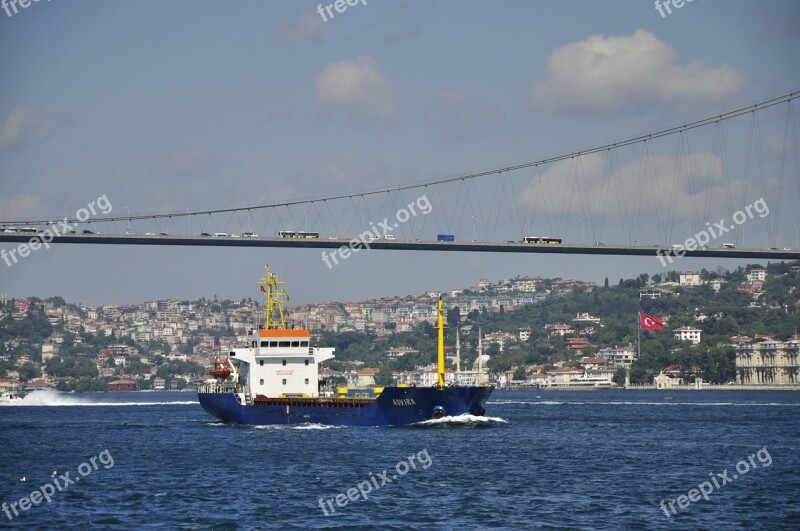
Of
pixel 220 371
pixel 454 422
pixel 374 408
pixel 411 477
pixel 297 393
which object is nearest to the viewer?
pixel 411 477

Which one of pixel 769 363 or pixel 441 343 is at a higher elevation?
pixel 769 363

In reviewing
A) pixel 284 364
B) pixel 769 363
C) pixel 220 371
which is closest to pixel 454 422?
pixel 284 364

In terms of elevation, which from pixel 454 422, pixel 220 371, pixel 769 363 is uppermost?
pixel 769 363

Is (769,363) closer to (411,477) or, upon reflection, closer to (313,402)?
(313,402)

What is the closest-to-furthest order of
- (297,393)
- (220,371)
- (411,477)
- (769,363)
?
(411,477) < (297,393) < (220,371) < (769,363)

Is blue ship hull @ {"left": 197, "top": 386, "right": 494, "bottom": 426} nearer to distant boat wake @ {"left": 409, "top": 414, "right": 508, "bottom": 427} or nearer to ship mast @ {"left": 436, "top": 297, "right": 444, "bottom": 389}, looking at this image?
distant boat wake @ {"left": 409, "top": 414, "right": 508, "bottom": 427}

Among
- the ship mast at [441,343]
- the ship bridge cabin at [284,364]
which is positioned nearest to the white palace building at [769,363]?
the ship bridge cabin at [284,364]
